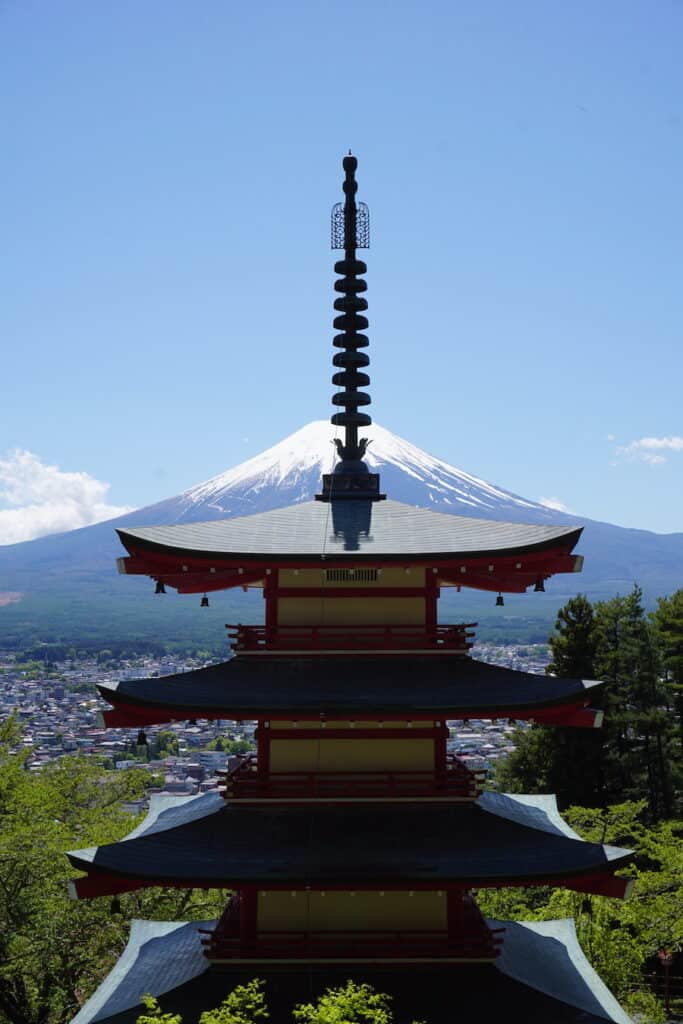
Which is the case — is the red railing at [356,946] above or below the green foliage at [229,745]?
above

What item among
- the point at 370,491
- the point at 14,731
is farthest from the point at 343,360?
the point at 14,731

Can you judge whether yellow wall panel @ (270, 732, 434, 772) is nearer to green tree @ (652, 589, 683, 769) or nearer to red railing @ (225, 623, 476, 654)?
red railing @ (225, 623, 476, 654)

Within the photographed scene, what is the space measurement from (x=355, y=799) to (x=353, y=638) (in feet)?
8.03

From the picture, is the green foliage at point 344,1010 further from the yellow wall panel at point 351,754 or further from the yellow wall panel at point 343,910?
the yellow wall panel at point 351,754

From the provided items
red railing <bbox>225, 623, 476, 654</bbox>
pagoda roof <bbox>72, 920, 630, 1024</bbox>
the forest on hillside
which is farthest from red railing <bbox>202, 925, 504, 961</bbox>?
red railing <bbox>225, 623, 476, 654</bbox>

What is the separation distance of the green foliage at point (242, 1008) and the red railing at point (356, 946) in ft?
1.87

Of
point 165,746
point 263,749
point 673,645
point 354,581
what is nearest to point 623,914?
point 263,749

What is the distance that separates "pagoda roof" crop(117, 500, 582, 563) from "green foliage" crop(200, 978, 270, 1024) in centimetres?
592

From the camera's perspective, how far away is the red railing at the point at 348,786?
1578 centimetres

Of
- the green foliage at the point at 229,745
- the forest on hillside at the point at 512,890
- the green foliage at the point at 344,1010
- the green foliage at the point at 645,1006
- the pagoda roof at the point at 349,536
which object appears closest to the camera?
the green foliage at the point at 344,1010

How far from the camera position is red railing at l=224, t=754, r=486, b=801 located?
1578 cm

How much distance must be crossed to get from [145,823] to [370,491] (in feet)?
23.7

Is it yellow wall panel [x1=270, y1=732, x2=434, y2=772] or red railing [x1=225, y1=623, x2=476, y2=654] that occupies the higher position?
red railing [x1=225, y1=623, x2=476, y2=654]

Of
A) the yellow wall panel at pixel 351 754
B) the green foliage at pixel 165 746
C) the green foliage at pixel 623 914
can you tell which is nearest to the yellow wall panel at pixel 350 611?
the yellow wall panel at pixel 351 754
